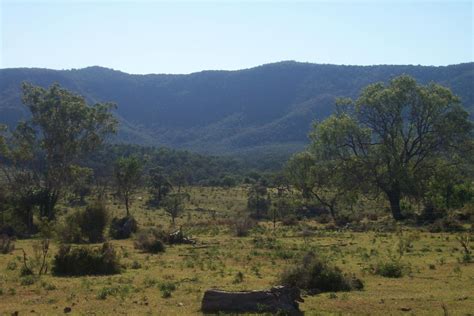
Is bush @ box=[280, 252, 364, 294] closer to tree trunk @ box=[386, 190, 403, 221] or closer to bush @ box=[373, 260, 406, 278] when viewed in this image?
bush @ box=[373, 260, 406, 278]

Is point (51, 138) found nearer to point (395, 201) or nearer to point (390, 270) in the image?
point (395, 201)

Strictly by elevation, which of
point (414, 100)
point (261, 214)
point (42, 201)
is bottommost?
point (261, 214)

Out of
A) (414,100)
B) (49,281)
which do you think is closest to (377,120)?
(414,100)

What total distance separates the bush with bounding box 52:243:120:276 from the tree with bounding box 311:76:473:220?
33.4m

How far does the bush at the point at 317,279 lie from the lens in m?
18.5

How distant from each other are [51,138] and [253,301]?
38.9m

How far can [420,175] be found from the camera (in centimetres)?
5175

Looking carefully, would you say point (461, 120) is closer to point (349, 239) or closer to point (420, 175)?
point (420, 175)

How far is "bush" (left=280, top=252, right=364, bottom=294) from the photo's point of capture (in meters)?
18.5

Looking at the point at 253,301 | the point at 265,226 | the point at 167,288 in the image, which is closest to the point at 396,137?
the point at 265,226

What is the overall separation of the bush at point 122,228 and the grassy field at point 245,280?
405cm

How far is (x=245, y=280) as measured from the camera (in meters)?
20.9

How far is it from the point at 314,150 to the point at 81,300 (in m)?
41.5

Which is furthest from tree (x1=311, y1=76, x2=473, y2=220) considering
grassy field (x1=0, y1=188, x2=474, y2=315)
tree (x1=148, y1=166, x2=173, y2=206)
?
tree (x1=148, y1=166, x2=173, y2=206)
